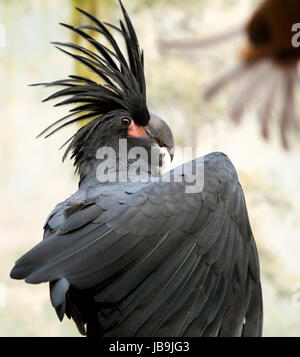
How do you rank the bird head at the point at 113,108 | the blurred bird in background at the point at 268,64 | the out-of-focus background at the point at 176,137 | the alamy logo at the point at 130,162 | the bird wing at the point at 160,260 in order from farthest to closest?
the out-of-focus background at the point at 176,137, the bird head at the point at 113,108, the alamy logo at the point at 130,162, the bird wing at the point at 160,260, the blurred bird in background at the point at 268,64

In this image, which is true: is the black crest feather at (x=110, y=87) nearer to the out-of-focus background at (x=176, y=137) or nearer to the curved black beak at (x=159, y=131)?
the curved black beak at (x=159, y=131)

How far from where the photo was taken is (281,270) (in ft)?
21.0

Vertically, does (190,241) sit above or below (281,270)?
above

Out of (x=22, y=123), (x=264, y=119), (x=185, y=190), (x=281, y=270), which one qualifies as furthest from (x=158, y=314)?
(x=22, y=123)

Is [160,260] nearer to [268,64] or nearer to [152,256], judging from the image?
[152,256]

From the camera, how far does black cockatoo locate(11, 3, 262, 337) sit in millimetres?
2131

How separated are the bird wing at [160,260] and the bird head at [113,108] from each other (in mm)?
418

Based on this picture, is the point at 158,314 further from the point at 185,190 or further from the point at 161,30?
the point at 161,30

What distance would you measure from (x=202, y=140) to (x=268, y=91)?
16.9ft

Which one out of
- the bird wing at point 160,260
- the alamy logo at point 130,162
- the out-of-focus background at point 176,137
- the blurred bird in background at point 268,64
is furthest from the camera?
the out-of-focus background at point 176,137

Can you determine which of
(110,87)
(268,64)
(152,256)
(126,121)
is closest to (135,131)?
(126,121)

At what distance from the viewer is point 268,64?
141 cm

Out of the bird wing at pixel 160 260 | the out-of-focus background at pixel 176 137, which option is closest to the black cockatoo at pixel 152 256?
the bird wing at pixel 160 260

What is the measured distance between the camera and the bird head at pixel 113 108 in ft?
9.04
